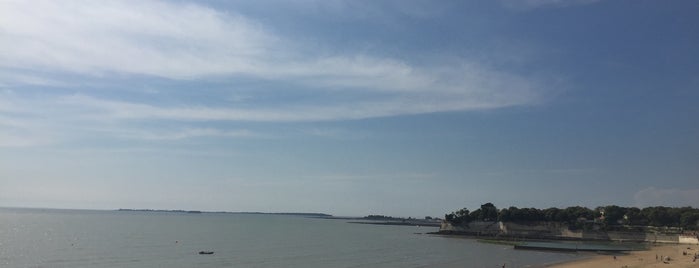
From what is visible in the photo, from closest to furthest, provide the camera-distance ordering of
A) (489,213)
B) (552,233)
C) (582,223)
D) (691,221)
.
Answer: (691,221)
(582,223)
(552,233)
(489,213)

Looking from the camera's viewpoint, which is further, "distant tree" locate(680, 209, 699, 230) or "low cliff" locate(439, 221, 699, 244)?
"distant tree" locate(680, 209, 699, 230)

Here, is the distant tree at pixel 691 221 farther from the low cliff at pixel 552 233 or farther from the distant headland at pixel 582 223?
the low cliff at pixel 552 233

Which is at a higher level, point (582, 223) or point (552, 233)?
point (582, 223)

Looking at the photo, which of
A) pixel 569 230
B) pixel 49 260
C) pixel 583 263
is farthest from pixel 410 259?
pixel 569 230

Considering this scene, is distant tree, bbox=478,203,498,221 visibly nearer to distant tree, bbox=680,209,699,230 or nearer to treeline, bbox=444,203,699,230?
treeline, bbox=444,203,699,230

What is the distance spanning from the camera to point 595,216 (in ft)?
459

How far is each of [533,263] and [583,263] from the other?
20.0ft

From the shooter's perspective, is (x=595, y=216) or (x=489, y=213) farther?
(x=489, y=213)

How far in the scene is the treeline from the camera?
12181cm

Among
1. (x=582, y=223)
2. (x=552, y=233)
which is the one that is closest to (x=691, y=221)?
(x=582, y=223)

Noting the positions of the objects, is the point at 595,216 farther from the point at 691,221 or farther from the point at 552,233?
the point at 691,221

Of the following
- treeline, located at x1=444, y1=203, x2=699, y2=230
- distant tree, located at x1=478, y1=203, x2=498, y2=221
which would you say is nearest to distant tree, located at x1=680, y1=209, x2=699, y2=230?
treeline, located at x1=444, y1=203, x2=699, y2=230

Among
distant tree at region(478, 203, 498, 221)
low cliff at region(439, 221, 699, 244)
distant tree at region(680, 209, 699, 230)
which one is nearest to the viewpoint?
low cliff at region(439, 221, 699, 244)

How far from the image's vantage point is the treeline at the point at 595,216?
122 metres
